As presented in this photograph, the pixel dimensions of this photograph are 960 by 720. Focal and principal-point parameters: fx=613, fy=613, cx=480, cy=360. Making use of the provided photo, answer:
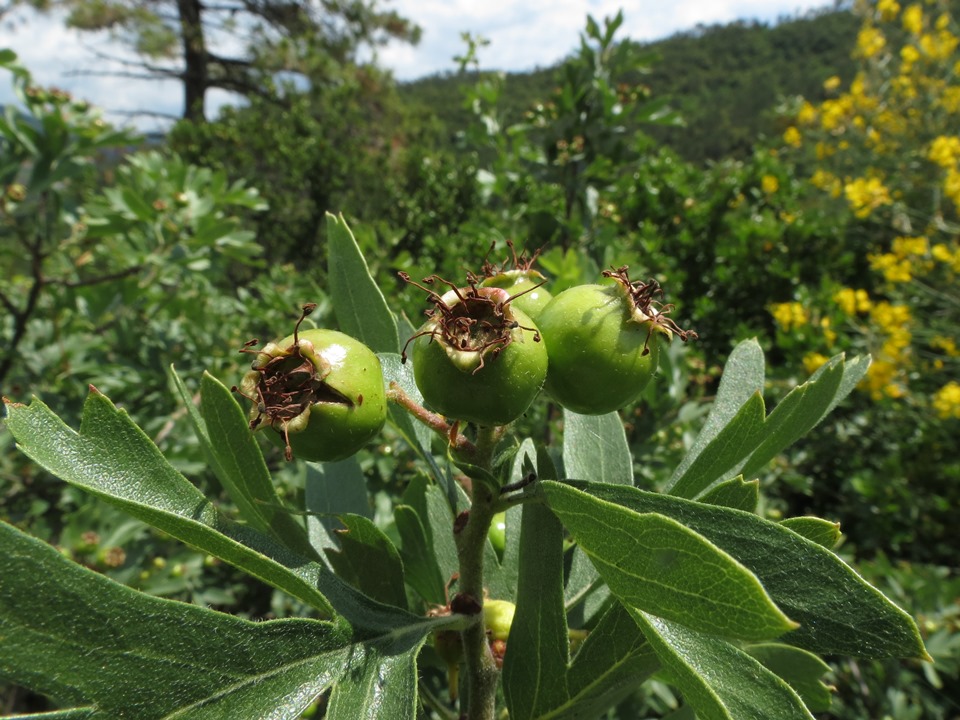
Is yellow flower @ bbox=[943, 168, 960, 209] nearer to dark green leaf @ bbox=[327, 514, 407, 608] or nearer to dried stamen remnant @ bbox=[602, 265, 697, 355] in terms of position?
dried stamen remnant @ bbox=[602, 265, 697, 355]

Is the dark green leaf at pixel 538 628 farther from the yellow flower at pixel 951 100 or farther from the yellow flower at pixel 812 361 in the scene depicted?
the yellow flower at pixel 951 100

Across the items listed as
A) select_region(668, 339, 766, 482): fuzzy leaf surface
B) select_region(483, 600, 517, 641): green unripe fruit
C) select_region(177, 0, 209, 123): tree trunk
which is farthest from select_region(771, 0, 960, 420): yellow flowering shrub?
select_region(177, 0, 209, 123): tree trunk

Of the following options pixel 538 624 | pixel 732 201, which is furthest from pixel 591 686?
pixel 732 201

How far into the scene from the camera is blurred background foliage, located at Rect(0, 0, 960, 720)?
278 centimetres

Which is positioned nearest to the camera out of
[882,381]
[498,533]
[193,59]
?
[498,533]

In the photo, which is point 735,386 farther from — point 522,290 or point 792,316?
point 792,316

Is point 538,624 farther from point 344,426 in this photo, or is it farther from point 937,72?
point 937,72

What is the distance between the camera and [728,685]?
25.0 inches

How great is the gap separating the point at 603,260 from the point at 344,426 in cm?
222

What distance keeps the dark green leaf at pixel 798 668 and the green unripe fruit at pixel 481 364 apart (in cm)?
60

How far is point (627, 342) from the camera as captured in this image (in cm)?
79

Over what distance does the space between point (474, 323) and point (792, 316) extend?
403cm

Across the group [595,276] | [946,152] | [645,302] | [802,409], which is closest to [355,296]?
[645,302]

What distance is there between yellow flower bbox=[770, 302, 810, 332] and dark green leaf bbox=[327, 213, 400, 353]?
Answer: 3796 mm
